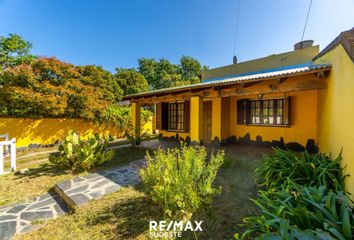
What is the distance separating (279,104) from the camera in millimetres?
7254

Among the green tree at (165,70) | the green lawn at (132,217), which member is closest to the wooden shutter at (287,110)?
the green lawn at (132,217)

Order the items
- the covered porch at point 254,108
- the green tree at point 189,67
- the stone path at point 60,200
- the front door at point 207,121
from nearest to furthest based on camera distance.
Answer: the stone path at point 60,200
the covered porch at point 254,108
the front door at point 207,121
the green tree at point 189,67

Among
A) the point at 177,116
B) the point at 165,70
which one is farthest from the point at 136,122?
the point at 165,70

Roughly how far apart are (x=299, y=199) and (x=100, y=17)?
1299cm

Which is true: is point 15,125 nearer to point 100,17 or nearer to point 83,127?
point 83,127

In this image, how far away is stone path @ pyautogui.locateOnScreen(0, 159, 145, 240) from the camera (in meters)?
3.67

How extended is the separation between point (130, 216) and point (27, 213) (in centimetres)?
248

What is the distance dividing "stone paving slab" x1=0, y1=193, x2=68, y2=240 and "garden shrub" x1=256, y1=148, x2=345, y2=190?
15.0 ft

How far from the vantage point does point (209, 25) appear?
11.7 metres

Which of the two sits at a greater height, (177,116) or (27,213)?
(177,116)

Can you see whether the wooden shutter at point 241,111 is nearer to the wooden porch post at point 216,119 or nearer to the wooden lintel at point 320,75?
the wooden porch post at point 216,119

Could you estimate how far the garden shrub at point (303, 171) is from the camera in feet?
10.6

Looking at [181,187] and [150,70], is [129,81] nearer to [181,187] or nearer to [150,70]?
[150,70]

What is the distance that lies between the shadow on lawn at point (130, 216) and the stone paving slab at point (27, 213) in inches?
49.0
